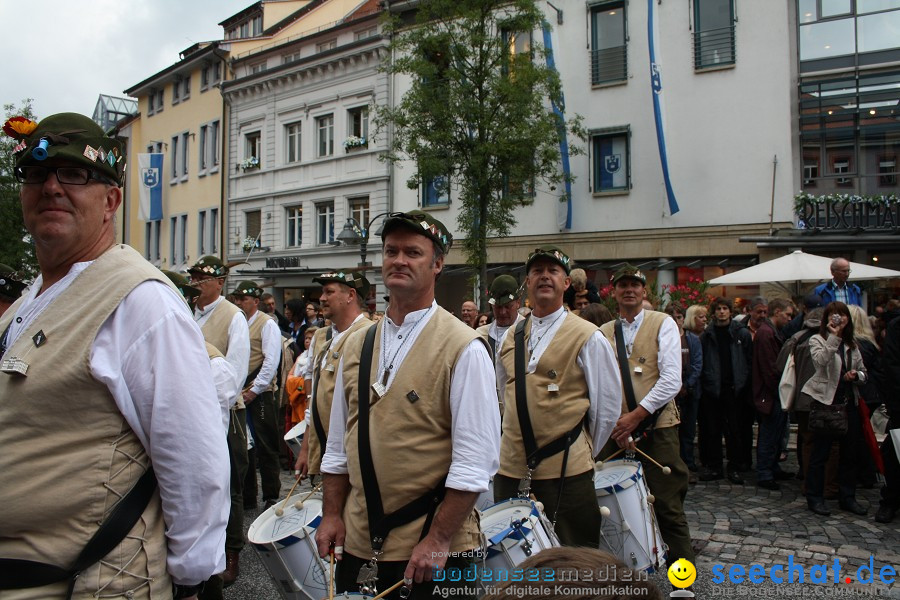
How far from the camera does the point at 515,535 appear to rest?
3.17m

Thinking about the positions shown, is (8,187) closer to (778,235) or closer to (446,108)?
(446,108)

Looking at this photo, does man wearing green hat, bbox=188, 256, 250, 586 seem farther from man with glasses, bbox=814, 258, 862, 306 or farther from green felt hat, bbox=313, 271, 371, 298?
man with glasses, bbox=814, 258, 862, 306

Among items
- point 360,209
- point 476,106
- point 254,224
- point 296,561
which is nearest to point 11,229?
point 254,224

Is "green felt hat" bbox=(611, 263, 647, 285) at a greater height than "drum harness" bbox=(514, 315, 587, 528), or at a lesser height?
greater

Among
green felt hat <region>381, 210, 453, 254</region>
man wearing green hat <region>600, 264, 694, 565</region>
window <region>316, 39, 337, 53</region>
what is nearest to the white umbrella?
man wearing green hat <region>600, 264, 694, 565</region>

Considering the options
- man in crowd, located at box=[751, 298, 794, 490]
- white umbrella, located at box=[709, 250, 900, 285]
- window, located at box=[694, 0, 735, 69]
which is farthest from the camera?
window, located at box=[694, 0, 735, 69]

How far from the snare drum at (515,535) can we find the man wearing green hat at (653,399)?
5.09 ft

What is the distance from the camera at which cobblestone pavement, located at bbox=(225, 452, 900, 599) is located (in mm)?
4805

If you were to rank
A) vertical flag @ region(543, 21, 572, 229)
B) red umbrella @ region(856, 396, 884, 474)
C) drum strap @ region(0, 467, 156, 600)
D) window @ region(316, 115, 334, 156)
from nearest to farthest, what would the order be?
drum strap @ region(0, 467, 156, 600) < red umbrella @ region(856, 396, 884, 474) < vertical flag @ region(543, 21, 572, 229) < window @ region(316, 115, 334, 156)

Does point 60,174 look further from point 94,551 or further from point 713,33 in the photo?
point 713,33

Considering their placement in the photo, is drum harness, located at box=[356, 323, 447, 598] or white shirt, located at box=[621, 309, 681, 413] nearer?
drum harness, located at box=[356, 323, 447, 598]

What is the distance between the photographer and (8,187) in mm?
27703

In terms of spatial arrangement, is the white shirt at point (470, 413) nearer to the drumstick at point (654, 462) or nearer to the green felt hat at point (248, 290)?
the drumstick at point (654, 462)

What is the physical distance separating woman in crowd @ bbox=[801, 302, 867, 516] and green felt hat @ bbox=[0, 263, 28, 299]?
283 inches
